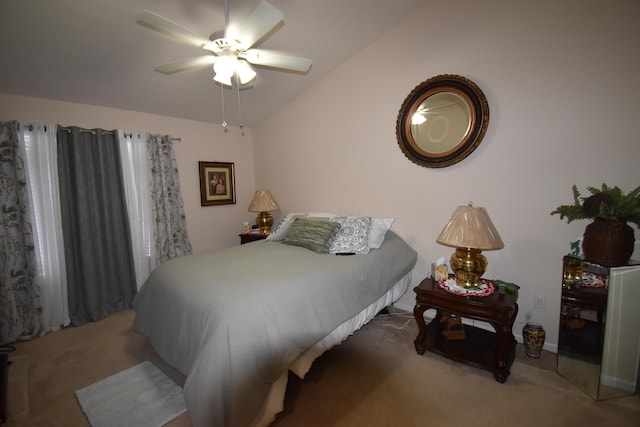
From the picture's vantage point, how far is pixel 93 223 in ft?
8.96

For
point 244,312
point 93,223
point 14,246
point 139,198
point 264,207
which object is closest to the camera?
point 244,312

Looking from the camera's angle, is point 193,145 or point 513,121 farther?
point 193,145

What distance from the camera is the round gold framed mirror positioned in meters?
2.17

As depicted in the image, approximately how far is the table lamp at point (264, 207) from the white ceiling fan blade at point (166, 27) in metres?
2.24

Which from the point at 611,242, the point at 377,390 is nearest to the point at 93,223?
the point at 377,390

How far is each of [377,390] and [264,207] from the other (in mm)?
2528

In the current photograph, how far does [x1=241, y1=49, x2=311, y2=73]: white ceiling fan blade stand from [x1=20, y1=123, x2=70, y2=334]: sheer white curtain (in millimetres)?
2214

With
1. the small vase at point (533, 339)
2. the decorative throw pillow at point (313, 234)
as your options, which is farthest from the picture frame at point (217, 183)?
the small vase at point (533, 339)

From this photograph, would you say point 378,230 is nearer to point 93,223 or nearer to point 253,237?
point 253,237

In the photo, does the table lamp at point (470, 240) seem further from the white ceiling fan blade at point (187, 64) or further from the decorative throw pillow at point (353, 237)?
the white ceiling fan blade at point (187, 64)

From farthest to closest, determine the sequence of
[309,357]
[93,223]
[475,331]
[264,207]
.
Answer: [264,207] < [93,223] < [475,331] < [309,357]

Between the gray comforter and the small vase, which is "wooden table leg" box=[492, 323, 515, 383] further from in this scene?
the gray comforter

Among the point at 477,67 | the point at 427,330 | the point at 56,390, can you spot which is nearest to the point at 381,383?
the point at 427,330

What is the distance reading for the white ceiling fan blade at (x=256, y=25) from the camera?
4.17 feet
